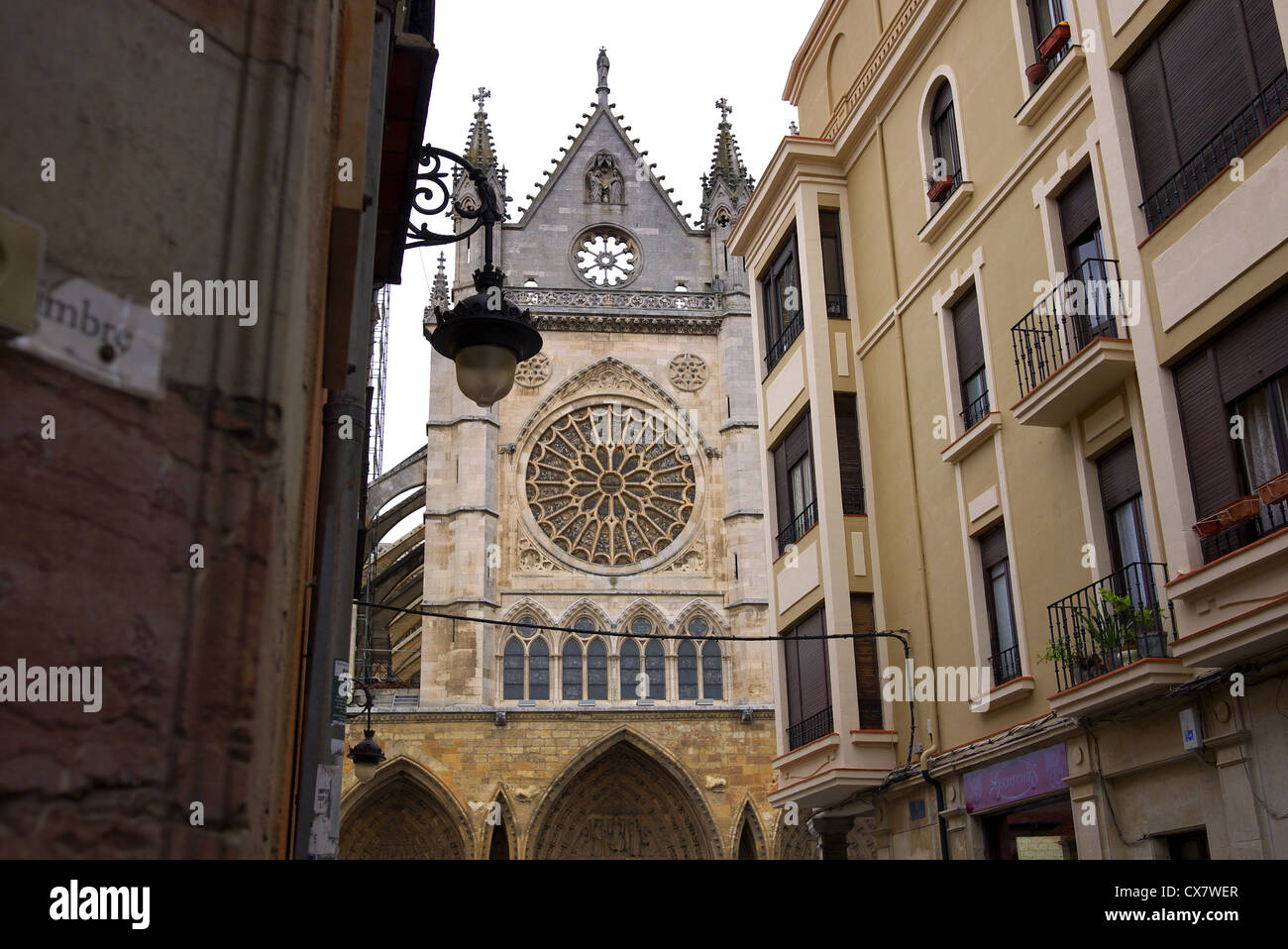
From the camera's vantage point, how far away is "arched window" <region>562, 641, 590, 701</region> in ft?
100

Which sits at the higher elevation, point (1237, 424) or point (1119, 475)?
point (1119, 475)

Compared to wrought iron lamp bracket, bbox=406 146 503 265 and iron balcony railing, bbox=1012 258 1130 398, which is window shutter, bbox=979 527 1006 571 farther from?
wrought iron lamp bracket, bbox=406 146 503 265

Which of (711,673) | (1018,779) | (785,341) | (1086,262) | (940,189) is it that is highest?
(940,189)

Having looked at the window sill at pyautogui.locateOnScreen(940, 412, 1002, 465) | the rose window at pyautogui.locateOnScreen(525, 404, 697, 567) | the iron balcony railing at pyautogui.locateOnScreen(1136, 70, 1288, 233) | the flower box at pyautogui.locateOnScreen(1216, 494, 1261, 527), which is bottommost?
the flower box at pyautogui.locateOnScreen(1216, 494, 1261, 527)

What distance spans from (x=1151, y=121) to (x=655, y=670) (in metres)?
22.9

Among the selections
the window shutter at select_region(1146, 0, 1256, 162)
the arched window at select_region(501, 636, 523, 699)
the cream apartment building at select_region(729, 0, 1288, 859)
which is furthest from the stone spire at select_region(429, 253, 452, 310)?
the window shutter at select_region(1146, 0, 1256, 162)

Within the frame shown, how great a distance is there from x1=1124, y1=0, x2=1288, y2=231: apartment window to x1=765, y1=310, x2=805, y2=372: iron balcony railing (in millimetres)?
5882

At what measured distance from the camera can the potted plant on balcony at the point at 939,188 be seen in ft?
43.0

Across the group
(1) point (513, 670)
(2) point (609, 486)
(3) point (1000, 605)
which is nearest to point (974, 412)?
(3) point (1000, 605)

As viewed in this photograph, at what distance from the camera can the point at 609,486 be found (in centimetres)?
3316

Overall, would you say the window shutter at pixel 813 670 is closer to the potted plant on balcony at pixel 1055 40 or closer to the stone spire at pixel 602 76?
the potted plant on balcony at pixel 1055 40

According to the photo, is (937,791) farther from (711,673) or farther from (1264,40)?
(711,673)

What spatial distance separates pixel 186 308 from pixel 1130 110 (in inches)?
361

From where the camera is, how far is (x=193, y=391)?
2.35m
